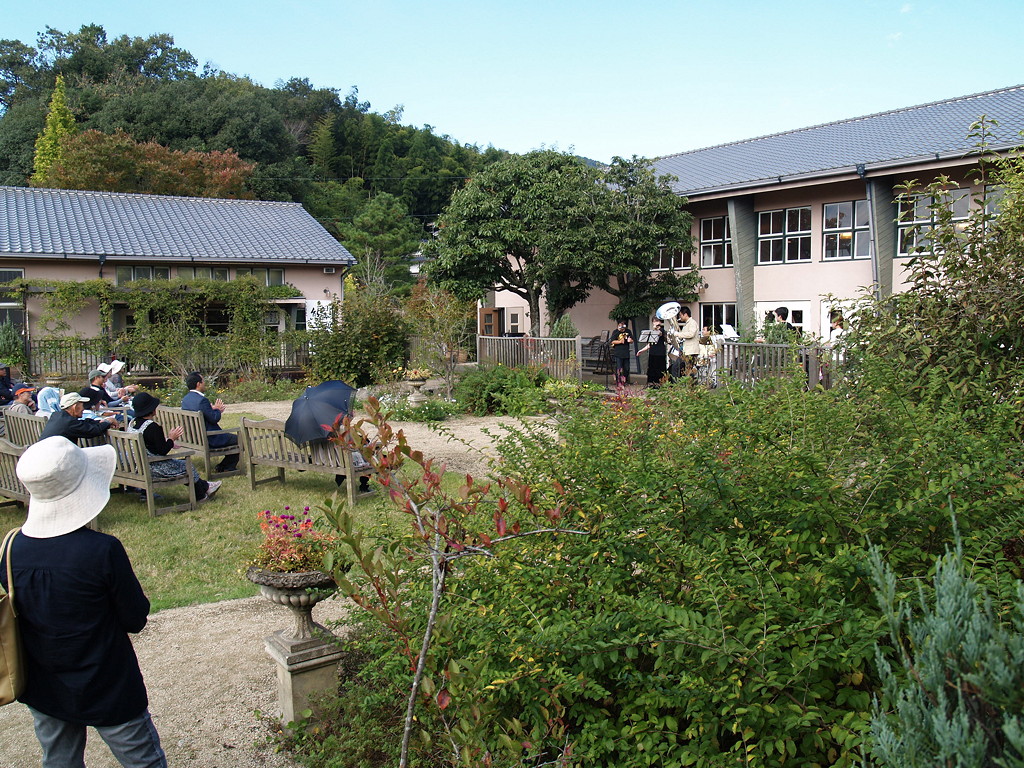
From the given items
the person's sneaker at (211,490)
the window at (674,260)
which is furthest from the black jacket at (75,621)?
the window at (674,260)

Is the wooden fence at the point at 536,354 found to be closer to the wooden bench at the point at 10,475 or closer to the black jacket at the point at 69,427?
the black jacket at the point at 69,427

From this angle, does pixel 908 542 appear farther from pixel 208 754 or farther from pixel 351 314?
pixel 351 314

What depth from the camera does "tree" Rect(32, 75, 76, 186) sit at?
40500 millimetres

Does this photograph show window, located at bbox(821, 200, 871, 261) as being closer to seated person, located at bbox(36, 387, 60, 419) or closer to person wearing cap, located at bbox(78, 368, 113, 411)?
person wearing cap, located at bbox(78, 368, 113, 411)

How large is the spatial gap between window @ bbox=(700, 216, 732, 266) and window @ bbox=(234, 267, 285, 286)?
14.1m

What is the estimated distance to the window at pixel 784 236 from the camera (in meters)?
22.2

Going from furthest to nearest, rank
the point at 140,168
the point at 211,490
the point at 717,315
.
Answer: the point at 140,168, the point at 717,315, the point at 211,490

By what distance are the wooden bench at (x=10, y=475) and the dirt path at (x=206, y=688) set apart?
317 centimetres

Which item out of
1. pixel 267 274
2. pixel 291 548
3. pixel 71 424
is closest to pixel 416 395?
pixel 71 424

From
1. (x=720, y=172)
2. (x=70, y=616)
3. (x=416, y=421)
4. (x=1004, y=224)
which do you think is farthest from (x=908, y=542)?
(x=720, y=172)

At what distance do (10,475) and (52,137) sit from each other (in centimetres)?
4169

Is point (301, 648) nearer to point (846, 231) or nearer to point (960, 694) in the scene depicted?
point (960, 694)

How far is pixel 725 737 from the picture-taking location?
117 inches

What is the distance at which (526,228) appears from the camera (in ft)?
76.6
